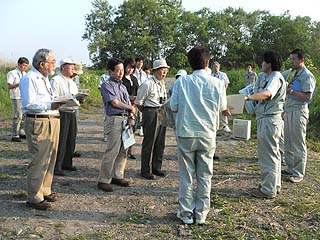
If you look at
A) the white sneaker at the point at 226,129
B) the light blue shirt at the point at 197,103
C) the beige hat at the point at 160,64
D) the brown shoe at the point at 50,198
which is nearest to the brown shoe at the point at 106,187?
the brown shoe at the point at 50,198

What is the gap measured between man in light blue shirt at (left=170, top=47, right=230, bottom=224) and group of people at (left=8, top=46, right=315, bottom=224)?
10mm

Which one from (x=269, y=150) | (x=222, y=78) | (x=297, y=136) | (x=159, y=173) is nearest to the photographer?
(x=269, y=150)

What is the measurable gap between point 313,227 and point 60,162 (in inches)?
138

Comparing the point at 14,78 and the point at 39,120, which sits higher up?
the point at 14,78

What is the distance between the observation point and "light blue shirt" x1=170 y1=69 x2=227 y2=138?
3611 mm

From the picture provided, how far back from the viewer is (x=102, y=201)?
4297 mm

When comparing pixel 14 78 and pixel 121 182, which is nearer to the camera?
pixel 121 182

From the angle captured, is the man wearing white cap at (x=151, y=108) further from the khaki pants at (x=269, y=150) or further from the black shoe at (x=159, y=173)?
the khaki pants at (x=269, y=150)

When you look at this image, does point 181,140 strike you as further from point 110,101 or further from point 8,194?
point 8,194

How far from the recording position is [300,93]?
16.6 feet

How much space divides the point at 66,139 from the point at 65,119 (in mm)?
316

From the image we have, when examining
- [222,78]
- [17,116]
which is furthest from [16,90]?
[222,78]

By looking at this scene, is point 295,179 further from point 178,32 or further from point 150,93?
point 178,32

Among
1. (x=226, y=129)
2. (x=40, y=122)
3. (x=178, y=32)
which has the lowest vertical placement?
(x=226, y=129)
